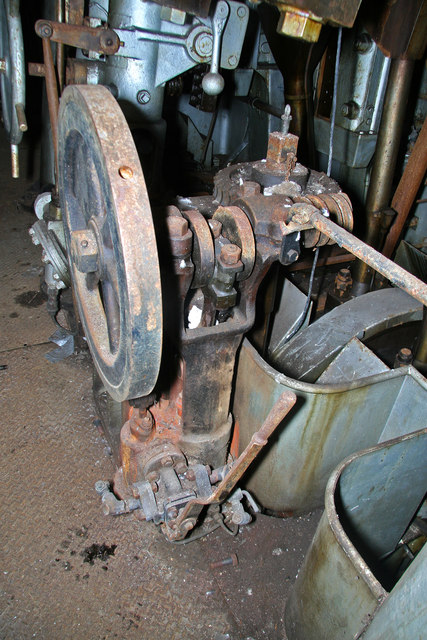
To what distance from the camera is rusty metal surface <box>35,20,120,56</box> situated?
1.41m

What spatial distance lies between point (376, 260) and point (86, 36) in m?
1.17

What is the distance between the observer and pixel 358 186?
7.06ft

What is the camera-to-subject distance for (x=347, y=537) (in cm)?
89

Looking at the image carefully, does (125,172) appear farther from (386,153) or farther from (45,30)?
(386,153)

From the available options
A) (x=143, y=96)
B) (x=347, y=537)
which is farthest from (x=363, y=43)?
(x=347, y=537)

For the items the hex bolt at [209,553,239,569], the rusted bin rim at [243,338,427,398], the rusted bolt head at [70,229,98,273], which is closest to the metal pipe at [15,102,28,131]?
the rusted bolt head at [70,229,98,273]

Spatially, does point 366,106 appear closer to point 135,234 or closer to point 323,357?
point 323,357

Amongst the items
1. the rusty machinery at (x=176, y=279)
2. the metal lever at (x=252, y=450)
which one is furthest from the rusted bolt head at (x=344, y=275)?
the metal lever at (x=252, y=450)

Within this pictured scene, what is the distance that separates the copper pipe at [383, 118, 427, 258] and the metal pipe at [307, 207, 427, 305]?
45.5 inches

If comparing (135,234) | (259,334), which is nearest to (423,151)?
(259,334)

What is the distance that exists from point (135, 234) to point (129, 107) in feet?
3.55

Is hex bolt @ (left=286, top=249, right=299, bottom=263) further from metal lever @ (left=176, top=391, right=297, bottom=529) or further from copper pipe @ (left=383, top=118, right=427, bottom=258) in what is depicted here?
copper pipe @ (left=383, top=118, right=427, bottom=258)

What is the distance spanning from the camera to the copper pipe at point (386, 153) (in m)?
1.75

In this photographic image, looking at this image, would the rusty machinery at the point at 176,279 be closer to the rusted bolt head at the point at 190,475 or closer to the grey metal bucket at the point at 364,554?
the rusted bolt head at the point at 190,475
